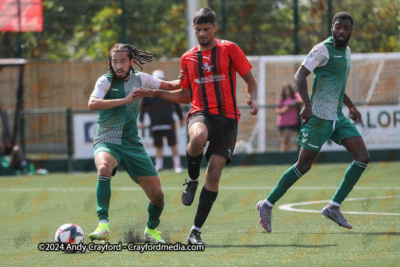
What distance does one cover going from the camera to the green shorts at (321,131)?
7.73m

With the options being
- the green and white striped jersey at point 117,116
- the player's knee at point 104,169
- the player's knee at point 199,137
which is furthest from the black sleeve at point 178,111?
the player's knee at point 104,169

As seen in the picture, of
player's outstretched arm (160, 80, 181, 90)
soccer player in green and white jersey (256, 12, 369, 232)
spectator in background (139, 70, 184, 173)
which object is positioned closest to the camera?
player's outstretched arm (160, 80, 181, 90)

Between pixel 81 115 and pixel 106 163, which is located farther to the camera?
pixel 81 115

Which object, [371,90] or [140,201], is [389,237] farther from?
[371,90]

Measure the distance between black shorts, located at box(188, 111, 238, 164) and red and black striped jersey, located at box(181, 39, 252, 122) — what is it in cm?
6

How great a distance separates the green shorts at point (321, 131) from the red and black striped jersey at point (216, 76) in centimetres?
110

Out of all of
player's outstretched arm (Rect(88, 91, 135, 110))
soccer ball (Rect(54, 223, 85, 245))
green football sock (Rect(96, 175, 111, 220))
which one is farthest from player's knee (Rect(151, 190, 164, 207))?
player's outstretched arm (Rect(88, 91, 135, 110))

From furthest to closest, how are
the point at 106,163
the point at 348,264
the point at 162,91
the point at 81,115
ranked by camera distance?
1. the point at 81,115
2. the point at 162,91
3. the point at 106,163
4. the point at 348,264

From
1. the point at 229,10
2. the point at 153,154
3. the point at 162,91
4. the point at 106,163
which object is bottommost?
the point at 153,154

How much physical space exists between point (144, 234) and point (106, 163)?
97 cm

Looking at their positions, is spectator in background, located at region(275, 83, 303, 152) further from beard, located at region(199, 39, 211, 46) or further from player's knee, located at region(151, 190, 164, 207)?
player's knee, located at region(151, 190, 164, 207)

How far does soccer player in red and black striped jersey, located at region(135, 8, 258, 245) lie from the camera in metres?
6.76

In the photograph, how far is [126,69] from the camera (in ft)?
22.5

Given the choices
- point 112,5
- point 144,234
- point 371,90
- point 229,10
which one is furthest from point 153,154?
point 144,234
